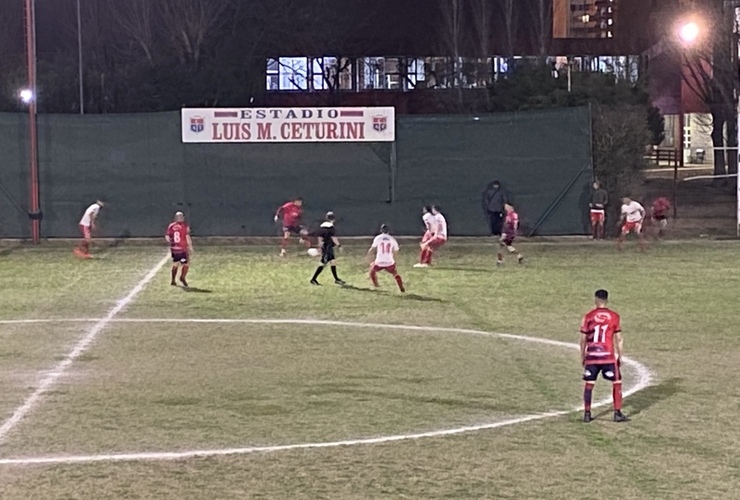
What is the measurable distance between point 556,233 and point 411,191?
3965 mm

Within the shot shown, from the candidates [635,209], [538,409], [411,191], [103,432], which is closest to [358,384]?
[538,409]

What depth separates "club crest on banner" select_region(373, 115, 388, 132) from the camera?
32906 millimetres

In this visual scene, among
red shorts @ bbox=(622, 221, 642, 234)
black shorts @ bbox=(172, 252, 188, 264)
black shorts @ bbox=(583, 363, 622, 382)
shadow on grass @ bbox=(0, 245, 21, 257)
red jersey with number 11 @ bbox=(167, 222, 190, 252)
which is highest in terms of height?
red jersey with number 11 @ bbox=(167, 222, 190, 252)

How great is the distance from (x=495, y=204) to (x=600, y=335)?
68.8 feet

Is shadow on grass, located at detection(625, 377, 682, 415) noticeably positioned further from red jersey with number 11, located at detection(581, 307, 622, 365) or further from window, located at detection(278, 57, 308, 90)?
window, located at detection(278, 57, 308, 90)

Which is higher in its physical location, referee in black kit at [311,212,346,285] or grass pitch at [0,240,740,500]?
referee in black kit at [311,212,346,285]

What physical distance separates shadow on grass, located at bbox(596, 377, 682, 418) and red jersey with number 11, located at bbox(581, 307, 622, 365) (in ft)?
2.65

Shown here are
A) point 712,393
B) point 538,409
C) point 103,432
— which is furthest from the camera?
point 712,393

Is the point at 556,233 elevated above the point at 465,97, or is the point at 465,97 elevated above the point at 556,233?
the point at 465,97

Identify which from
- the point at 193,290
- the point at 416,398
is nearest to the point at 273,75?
the point at 193,290

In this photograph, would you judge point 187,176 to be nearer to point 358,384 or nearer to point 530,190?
point 530,190

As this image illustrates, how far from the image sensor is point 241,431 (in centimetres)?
1126

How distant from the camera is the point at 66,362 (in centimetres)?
1516

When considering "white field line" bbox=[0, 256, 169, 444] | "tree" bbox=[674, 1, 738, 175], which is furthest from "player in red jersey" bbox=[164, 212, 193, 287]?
"tree" bbox=[674, 1, 738, 175]
